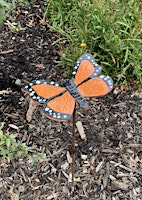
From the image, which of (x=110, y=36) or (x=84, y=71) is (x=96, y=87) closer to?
(x=84, y=71)

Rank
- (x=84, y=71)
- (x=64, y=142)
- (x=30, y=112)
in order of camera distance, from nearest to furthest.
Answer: (x=84, y=71), (x=64, y=142), (x=30, y=112)

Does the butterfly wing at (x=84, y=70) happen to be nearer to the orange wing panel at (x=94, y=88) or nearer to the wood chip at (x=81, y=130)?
the orange wing panel at (x=94, y=88)

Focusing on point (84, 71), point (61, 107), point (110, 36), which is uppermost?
point (110, 36)

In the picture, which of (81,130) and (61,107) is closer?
(61,107)

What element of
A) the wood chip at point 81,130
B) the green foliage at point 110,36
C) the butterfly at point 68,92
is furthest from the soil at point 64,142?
the butterfly at point 68,92

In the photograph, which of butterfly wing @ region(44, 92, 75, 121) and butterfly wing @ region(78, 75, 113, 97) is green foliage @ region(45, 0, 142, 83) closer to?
butterfly wing @ region(78, 75, 113, 97)

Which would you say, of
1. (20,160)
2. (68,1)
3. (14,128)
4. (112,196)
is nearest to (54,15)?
(68,1)

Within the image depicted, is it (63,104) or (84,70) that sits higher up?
(84,70)

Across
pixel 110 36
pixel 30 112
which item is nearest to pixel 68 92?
pixel 30 112
